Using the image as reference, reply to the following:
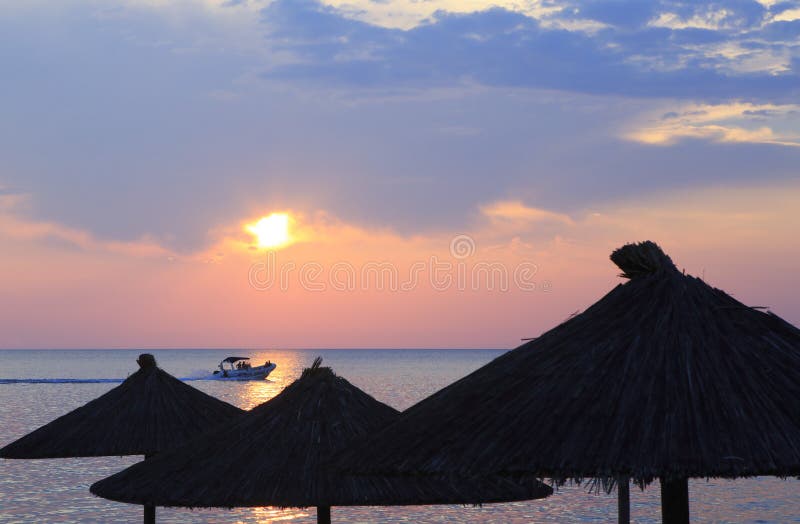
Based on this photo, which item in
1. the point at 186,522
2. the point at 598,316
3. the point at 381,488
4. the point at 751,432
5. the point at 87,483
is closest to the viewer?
the point at 751,432

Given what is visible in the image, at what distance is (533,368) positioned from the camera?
31.7ft

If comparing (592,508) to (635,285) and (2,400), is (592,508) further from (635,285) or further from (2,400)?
(2,400)

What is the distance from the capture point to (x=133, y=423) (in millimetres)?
17516

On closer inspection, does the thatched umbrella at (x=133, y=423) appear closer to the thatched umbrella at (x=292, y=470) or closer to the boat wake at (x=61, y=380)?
the thatched umbrella at (x=292, y=470)

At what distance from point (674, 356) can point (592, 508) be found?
1378 inches

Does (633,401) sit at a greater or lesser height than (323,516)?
greater

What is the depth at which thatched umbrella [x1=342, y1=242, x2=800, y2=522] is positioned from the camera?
8.61m

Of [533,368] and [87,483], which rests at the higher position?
[533,368]

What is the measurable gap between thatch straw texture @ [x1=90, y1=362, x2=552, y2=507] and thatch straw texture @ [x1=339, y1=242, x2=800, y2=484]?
275 centimetres

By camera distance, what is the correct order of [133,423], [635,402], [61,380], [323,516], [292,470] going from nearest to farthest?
1. [635,402]
2. [292,470]
3. [323,516]
4. [133,423]
5. [61,380]

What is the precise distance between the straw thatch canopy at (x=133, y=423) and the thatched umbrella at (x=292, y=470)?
312cm

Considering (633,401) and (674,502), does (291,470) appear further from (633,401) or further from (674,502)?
(633,401)

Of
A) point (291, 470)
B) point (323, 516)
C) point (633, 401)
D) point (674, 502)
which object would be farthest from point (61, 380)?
point (633, 401)

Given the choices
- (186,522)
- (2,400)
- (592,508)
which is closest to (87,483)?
(186,522)
